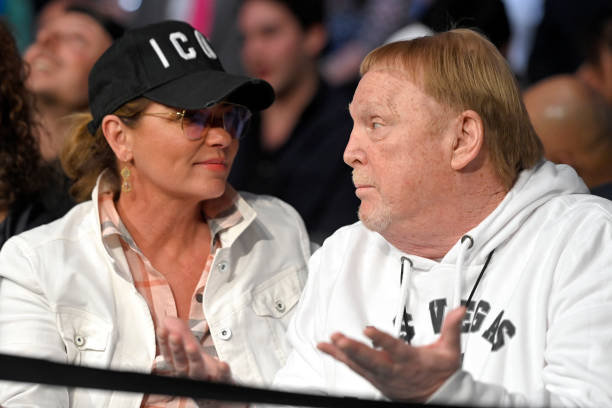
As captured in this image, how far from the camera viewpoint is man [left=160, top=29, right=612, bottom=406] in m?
1.72

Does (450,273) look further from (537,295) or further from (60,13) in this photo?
(60,13)

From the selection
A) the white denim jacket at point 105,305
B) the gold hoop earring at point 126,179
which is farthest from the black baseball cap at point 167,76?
the white denim jacket at point 105,305

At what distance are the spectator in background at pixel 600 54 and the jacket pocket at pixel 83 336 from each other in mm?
2688


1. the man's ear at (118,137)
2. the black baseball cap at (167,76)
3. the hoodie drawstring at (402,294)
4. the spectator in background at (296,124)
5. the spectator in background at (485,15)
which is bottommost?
the spectator in background at (296,124)

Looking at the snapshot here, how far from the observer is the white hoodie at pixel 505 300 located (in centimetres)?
161

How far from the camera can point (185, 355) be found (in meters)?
1.65

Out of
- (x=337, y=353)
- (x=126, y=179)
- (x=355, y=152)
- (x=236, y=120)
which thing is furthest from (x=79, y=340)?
(x=337, y=353)

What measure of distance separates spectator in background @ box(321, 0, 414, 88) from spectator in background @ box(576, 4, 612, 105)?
102 centimetres

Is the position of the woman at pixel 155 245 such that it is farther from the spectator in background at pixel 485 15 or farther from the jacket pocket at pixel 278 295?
the spectator in background at pixel 485 15

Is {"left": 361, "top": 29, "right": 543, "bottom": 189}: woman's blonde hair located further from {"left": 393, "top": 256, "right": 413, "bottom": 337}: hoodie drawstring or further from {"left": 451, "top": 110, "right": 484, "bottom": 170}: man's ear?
{"left": 393, "top": 256, "right": 413, "bottom": 337}: hoodie drawstring

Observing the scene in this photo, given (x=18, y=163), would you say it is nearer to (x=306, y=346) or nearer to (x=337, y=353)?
(x=306, y=346)

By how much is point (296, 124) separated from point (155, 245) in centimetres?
155

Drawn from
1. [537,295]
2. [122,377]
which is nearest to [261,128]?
[537,295]

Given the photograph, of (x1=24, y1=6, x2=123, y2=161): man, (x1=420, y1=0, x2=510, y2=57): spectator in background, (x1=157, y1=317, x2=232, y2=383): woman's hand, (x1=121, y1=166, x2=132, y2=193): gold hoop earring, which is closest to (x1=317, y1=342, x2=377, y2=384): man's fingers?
(x1=157, y1=317, x2=232, y2=383): woman's hand
